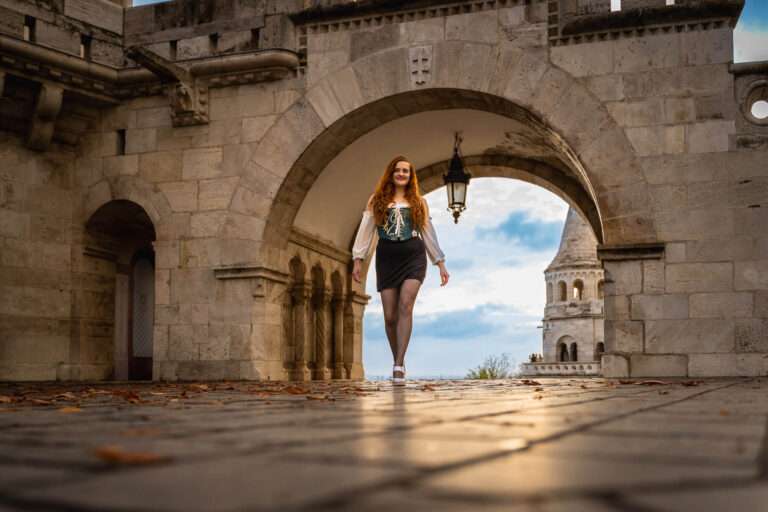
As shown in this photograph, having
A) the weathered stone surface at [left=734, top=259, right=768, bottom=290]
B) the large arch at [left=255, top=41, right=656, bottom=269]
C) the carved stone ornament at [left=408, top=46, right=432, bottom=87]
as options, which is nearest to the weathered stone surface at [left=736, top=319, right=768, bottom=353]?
the weathered stone surface at [left=734, top=259, right=768, bottom=290]

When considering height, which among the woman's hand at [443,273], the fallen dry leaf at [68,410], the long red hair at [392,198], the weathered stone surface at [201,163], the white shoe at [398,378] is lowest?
the white shoe at [398,378]

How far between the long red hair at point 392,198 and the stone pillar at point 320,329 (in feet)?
20.4

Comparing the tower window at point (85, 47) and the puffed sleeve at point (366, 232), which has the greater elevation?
the tower window at point (85, 47)

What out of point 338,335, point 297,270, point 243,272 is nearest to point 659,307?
point 243,272

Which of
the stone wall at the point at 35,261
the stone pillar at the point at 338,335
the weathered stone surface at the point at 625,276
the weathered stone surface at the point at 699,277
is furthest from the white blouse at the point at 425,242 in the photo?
the stone pillar at the point at 338,335

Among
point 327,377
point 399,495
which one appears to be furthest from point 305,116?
point 399,495

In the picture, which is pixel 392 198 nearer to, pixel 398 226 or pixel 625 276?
pixel 398 226

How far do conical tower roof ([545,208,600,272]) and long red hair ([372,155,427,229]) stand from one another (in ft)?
115

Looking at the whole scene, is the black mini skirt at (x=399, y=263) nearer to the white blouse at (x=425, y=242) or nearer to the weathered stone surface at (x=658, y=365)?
the white blouse at (x=425, y=242)

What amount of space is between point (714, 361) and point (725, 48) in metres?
3.44

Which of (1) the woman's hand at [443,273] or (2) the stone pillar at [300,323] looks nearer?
(1) the woman's hand at [443,273]

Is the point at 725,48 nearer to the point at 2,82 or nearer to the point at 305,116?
the point at 305,116

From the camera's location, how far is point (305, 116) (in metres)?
11.2

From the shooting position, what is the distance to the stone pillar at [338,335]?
14.8 m
